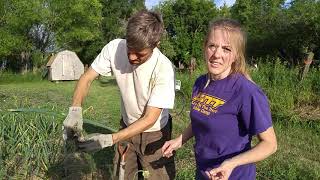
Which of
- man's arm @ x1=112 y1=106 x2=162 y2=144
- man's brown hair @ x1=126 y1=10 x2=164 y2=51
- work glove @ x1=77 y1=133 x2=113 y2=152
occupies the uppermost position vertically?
man's brown hair @ x1=126 y1=10 x2=164 y2=51

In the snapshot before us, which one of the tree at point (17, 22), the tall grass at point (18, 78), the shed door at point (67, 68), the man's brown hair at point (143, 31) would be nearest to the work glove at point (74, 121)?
the man's brown hair at point (143, 31)

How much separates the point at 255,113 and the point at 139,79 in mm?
994

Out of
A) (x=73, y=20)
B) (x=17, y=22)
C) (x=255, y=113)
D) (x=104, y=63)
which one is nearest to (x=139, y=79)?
(x=104, y=63)

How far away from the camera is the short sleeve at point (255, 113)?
70.6 inches

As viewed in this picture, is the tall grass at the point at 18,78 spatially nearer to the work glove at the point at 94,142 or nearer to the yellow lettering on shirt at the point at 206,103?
the work glove at the point at 94,142

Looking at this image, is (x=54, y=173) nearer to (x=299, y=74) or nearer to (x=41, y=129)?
(x=41, y=129)

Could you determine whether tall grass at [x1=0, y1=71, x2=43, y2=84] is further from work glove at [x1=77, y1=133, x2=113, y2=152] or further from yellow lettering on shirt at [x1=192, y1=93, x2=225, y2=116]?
yellow lettering on shirt at [x1=192, y1=93, x2=225, y2=116]

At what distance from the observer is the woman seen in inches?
72.2

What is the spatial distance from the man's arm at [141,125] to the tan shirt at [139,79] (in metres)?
0.04

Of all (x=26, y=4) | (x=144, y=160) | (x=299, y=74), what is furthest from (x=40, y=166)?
(x=26, y=4)

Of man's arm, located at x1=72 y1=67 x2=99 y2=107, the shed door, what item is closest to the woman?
man's arm, located at x1=72 y1=67 x2=99 y2=107

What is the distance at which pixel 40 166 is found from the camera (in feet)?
11.5

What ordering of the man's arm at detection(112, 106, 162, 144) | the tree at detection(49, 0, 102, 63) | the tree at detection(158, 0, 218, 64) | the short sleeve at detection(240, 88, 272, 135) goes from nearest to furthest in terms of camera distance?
the short sleeve at detection(240, 88, 272, 135) < the man's arm at detection(112, 106, 162, 144) < the tree at detection(49, 0, 102, 63) < the tree at detection(158, 0, 218, 64)

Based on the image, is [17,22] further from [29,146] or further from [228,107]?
[228,107]
